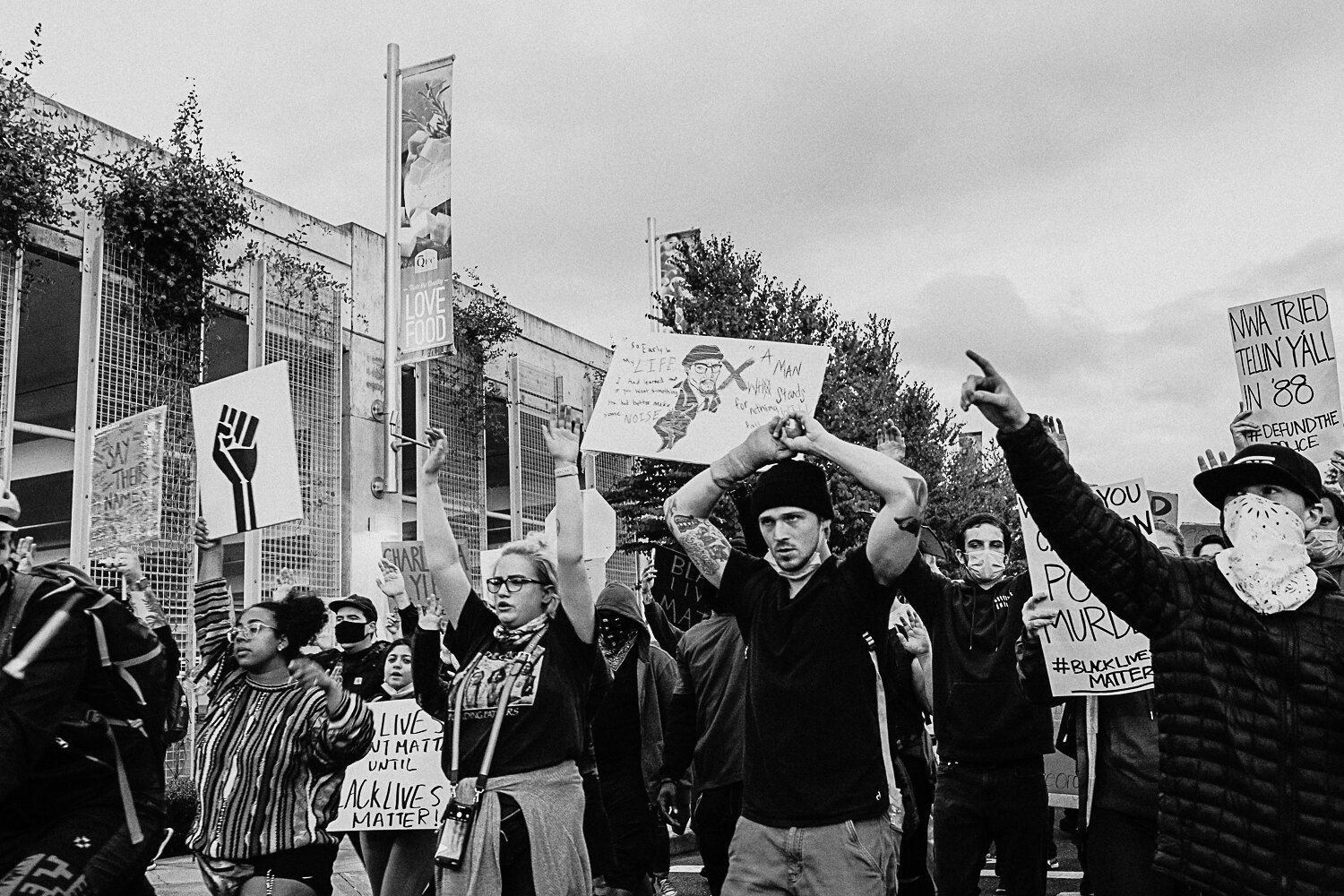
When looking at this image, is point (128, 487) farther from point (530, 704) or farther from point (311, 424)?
point (311, 424)

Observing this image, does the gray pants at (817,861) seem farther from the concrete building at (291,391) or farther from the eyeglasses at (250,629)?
the concrete building at (291,391)

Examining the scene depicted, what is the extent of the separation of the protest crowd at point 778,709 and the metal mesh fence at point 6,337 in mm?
6323

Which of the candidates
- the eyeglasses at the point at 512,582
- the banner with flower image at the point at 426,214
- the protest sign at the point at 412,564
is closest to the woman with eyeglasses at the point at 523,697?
the eyeglasses at the point at 512,582

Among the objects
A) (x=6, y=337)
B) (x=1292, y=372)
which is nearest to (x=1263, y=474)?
(x=1292, y=372)

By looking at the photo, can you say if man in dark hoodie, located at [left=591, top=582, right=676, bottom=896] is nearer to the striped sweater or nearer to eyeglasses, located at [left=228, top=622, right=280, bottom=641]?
the striped sweater

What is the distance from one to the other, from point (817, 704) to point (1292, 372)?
5154mm

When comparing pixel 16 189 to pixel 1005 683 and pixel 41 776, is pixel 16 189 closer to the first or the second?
pixel 41 776

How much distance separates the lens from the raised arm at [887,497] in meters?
3.97

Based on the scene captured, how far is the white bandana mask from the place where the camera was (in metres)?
3.20

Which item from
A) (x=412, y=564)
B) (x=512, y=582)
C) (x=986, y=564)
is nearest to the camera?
(x=512, y=582)

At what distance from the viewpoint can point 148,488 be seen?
694cm

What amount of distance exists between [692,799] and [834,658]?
3001 millimetres

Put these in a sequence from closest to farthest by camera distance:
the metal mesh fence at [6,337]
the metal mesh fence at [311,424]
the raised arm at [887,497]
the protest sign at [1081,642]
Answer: the raised arm at [887,497] < the protest sign at [1081,642] < the metal mesh fence at [6,337] < the metal mesh fence at [311,424]

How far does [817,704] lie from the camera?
401 centimetres
